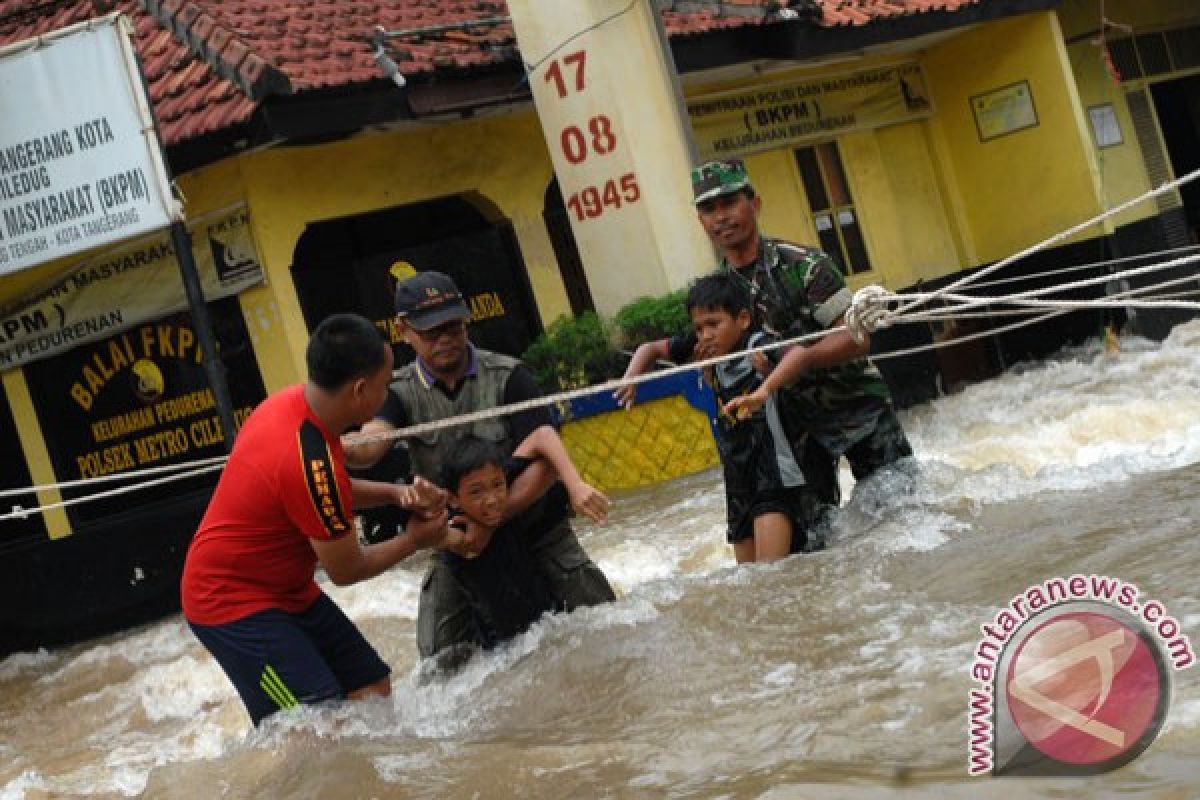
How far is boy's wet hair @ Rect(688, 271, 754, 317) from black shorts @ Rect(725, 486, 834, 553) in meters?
0.70

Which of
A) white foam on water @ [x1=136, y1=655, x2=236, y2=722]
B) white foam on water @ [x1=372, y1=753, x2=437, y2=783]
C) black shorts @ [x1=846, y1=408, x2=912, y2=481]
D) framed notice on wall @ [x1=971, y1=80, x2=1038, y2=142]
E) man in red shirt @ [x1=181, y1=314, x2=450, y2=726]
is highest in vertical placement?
framed notice on wall @ [x1=971, y1=80, x2=1038, y2=142]

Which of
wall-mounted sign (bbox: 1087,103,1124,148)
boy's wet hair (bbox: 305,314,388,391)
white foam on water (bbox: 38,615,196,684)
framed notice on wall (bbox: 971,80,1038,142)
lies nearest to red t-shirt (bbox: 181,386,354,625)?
boy's wet hair (bbox: 305,314,388,391)

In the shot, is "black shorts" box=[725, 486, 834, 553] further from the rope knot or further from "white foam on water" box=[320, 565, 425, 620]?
"white foam on water" box=[320, 565, 425, 620]

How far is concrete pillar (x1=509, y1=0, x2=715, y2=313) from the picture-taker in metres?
11.8

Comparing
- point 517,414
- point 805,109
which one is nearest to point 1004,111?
point 805,109

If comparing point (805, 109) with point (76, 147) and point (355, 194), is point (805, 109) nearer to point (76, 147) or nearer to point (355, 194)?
point (355, 194)

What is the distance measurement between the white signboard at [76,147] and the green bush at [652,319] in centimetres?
332

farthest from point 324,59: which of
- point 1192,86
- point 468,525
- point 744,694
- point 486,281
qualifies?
point 1192,86

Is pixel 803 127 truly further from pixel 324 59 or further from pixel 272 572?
pixel 272 572

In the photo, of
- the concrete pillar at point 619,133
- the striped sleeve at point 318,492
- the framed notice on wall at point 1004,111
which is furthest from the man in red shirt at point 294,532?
the framed notice on wall at point 1004,111

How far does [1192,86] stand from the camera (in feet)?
68.3

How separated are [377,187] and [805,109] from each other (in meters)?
5.20

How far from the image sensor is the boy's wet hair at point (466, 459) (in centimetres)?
534

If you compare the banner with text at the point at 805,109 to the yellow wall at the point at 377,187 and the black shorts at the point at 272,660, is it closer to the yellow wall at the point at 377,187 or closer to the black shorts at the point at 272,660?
the yellow wall at the point at 377,187
